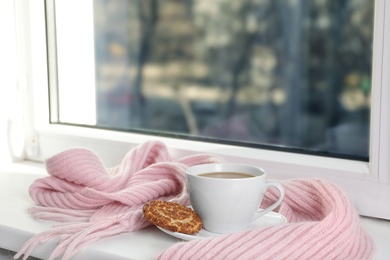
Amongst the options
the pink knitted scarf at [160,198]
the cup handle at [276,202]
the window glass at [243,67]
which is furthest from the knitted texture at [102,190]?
the window glass at [243,67]

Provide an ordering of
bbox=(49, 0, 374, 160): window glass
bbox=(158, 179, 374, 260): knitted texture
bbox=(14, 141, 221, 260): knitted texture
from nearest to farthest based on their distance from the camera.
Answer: bbox=(158, 179, 374, 260): knitted texture
bbox=(14, 141, 221, 260): knitted texture
bbox=(49, 0, 374, 160): window glass

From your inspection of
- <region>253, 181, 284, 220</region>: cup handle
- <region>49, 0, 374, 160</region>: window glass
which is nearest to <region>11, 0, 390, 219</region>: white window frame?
<region>253, 181, 284, 220</region>: cup handle

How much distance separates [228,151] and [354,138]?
7.15ft

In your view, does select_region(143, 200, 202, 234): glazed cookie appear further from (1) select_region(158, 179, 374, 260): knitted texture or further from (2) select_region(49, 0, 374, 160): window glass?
(2) select_region(49, 0, 374, 160): window glass

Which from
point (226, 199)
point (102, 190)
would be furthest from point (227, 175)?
point (102, 190)

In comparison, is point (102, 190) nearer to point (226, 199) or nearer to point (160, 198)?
point (160, 198)

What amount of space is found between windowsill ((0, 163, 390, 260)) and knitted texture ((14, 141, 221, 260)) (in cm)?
1

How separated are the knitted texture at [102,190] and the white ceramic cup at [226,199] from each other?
0.08 m

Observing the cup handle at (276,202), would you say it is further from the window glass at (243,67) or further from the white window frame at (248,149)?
the window glass at (243,67)

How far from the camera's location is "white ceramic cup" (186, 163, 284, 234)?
0.62 meters

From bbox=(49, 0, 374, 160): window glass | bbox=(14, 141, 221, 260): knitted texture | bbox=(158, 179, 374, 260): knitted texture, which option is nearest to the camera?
bbox=(158, 179, 374, 260): knitted texture

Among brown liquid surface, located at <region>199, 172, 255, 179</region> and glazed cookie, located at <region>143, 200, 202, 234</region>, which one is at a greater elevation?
brown liquid surface, located at <region>199, 172, 255, 179</region>

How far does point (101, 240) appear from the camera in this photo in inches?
25.5

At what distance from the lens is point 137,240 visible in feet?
2.15
